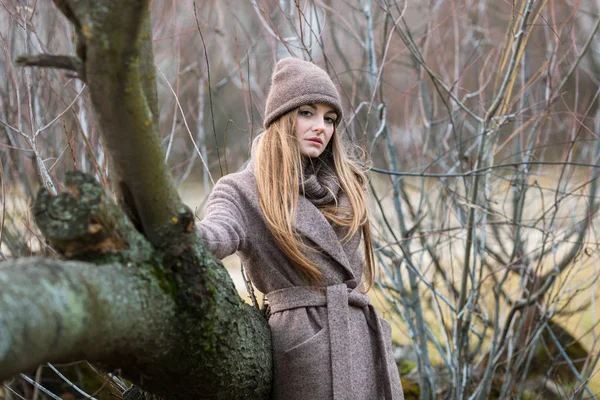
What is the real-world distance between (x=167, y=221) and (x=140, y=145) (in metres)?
0.19

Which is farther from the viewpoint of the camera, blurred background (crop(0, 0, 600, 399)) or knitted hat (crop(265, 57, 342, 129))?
blurred background (crop(0, 0, 600, 399))

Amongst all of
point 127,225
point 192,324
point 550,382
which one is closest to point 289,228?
point 192,324

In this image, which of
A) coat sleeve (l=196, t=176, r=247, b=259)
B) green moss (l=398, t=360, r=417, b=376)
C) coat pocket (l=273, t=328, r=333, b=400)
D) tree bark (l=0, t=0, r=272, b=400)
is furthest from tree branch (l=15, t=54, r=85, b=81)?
green moss (l=398, t=360, r=417, b=376)

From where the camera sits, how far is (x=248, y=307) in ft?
6.24

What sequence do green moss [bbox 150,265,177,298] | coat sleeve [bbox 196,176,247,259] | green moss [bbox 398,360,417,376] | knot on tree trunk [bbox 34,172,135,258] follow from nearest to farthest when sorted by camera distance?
knot on tree trunk [bbox 34,172,135,258], green moss [bbox 150,265,177,298], coat sleeve [bbox 196,176,247,259], green moss [bbox 398,360,417,376]

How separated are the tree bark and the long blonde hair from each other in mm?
454

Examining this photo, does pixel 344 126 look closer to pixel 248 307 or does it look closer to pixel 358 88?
pixel 248 307

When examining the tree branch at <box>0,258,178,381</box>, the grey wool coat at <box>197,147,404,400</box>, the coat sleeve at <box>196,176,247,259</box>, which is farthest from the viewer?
the grey wool coat at <box>197,147,404,400</box>

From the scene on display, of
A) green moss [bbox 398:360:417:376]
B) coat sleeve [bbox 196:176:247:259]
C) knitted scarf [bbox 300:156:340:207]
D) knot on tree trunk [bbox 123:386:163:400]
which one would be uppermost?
knitted scarf [bbox 300:156:340:207]

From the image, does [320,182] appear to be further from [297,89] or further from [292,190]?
[297,89]

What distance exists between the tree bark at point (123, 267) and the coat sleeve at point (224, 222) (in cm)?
18

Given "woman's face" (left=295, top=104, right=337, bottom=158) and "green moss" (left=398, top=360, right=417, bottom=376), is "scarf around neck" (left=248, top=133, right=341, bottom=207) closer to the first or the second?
"woman's face" (left=295, top=104, right=337, bottom=158)

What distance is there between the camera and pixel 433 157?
4152mm

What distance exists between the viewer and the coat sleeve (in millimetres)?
1774
